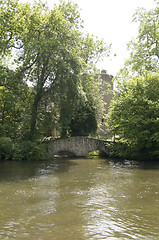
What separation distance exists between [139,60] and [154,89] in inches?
397

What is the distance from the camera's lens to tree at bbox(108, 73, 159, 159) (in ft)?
56.9

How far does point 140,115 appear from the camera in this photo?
1762cm

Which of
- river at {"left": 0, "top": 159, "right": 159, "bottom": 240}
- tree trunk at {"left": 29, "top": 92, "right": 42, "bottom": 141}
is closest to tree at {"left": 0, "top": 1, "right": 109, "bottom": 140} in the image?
tree trunk at {"left": 29, "top": 92, "right": 42, "bottom": 141}

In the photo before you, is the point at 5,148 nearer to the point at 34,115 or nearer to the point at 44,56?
the point at 34,115

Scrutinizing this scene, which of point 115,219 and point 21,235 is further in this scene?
point 115,219

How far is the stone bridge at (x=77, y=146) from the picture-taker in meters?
20.3

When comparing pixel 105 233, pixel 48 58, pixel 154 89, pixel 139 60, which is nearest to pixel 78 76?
pixel 48 58

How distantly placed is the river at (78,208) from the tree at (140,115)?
702cm

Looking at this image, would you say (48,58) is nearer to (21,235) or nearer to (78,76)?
(78,76)

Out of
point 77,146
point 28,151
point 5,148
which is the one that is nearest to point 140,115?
point 77,146

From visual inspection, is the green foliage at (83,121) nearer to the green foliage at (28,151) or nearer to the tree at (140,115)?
the tree at (140,115)

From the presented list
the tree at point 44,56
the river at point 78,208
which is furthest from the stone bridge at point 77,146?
the river at point 78,208

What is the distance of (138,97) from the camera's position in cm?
1794

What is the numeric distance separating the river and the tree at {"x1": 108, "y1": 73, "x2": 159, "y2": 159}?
7018 mm
